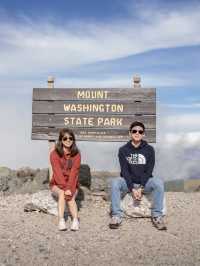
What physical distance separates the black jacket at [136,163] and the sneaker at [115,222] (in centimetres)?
65

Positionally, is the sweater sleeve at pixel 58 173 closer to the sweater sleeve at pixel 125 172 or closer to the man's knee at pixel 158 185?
the sweater sleeve at pixel 125 172

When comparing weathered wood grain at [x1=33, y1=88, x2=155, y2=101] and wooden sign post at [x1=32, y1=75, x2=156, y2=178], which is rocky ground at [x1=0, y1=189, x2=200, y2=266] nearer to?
wooden sign post at [x1=32, y1=75, x2=156, y2=178]

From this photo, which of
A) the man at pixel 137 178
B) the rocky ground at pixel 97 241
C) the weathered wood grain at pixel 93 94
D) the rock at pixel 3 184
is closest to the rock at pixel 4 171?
the rock at pixel 3 184

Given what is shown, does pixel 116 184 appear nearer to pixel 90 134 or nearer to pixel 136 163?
pixel 136 163

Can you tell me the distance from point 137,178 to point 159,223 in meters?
0.99

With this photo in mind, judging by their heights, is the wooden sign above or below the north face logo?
above

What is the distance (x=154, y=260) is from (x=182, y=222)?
3223 millimetres

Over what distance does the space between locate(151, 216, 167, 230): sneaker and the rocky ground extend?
0.39ft

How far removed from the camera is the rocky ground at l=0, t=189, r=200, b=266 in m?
7.94

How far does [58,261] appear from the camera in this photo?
7785 millimetres

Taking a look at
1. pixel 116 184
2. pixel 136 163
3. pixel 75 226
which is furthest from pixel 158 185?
pixel 75 226

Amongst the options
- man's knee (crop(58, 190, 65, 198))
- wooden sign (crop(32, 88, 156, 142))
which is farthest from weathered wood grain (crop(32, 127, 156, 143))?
man's knee (crop(58, 190, 65, 198))

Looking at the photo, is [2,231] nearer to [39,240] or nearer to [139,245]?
[39,240]

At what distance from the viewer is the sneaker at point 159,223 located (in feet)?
33.4
